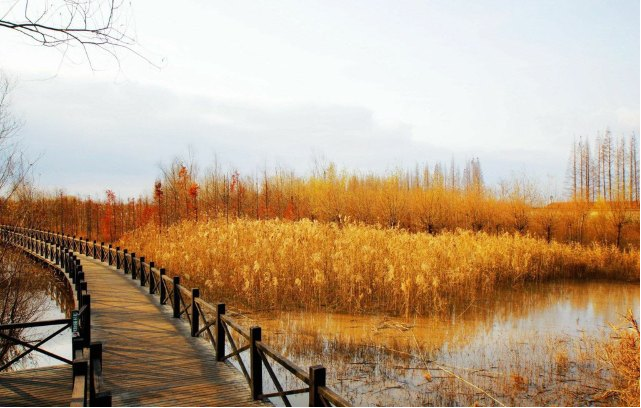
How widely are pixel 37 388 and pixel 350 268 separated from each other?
8.74 metres

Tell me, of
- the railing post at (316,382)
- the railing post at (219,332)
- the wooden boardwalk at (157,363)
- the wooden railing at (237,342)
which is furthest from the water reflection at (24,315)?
the railing post at (316,382)

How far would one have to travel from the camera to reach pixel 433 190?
3262 centimetres

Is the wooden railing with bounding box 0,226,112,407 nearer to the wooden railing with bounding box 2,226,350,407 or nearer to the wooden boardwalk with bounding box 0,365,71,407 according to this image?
the wooden boardwalk with bounding box 0,365,71,407

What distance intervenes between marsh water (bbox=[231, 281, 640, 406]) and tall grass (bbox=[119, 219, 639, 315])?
0.78m

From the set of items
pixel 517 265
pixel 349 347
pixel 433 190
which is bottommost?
pixel 349 347

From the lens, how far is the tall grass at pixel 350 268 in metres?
13.6

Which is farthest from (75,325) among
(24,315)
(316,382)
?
(24,315)

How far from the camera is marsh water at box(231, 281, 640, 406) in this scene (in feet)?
25.0

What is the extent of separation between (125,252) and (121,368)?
1229 cm

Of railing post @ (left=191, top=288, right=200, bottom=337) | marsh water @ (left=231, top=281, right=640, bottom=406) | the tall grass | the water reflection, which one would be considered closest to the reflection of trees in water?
the water reflection

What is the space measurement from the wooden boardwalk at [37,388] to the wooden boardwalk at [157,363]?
626mm

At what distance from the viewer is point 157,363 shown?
296 inches

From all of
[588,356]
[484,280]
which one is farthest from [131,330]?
[484,280]

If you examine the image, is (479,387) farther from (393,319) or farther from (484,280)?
(484,280)
